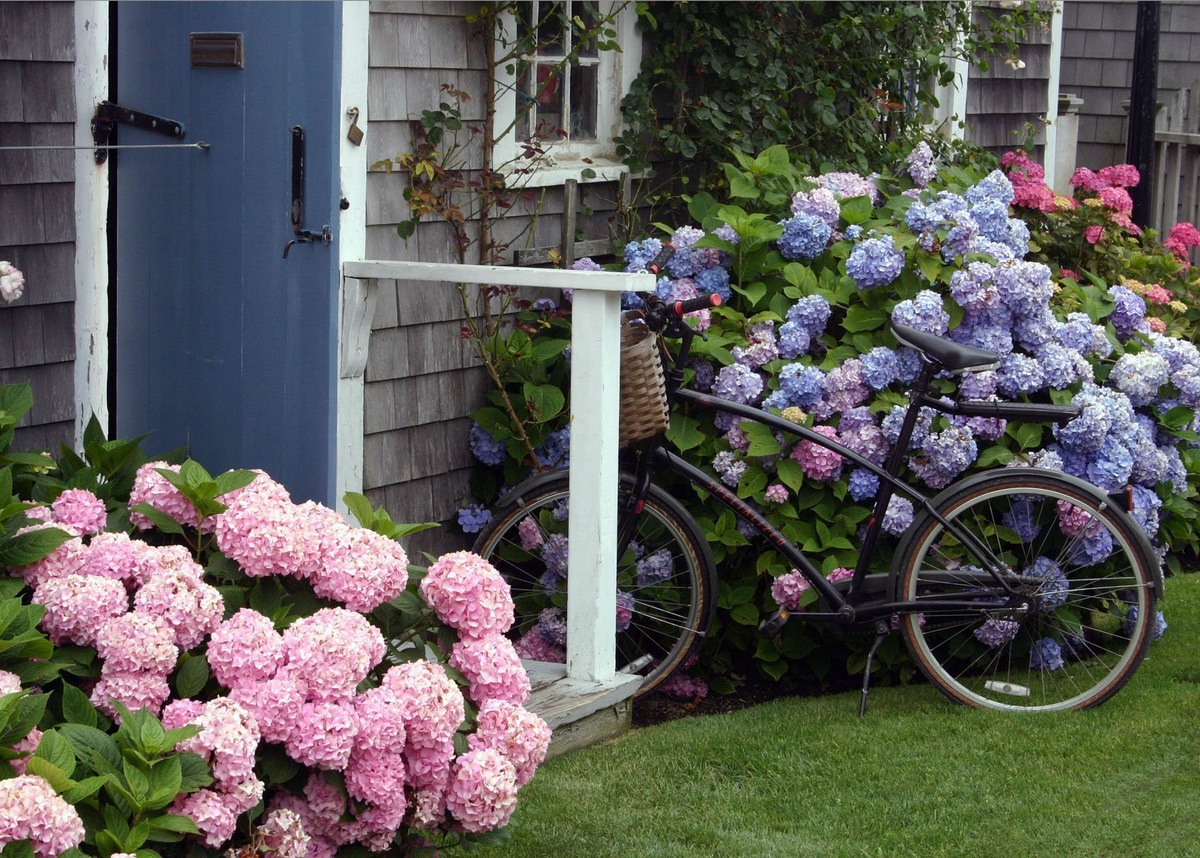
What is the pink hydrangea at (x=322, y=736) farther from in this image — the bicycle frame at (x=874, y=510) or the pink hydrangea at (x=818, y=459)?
the pink hydrangea at (x=818, y=459)

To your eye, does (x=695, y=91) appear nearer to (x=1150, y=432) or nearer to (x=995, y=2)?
(x=1150, y=432)

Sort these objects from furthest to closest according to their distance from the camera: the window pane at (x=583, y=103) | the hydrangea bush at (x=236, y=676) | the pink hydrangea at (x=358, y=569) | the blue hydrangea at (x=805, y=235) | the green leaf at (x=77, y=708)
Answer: the window pane at (x=583, y=103), the blue hydrangea at (x=805, y=235), the pink hydrangea at (x=358, y=569), the green leaf at (x=77, y=708), the hydrangea bush at (x=236, y=676)

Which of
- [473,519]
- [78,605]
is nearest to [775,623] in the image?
[473,519]

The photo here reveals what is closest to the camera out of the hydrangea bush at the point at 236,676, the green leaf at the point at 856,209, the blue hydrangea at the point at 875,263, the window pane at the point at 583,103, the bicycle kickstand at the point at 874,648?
the hydrangea bush at the point at 236,676

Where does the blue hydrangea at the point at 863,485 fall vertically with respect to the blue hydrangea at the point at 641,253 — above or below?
below

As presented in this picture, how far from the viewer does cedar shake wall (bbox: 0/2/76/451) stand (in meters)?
3.79

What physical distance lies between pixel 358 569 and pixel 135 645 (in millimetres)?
444

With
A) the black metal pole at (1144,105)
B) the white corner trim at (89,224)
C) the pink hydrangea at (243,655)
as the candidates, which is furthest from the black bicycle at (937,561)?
the black metal pole at (1144,105)

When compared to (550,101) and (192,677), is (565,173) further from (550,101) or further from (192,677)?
(192,677)

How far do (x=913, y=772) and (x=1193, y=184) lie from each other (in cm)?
863

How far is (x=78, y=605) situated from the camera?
259cm

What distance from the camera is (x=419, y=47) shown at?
4570 millimetres

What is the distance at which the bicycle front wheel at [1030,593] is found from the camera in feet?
14.0

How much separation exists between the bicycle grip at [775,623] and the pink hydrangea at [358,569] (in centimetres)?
179
